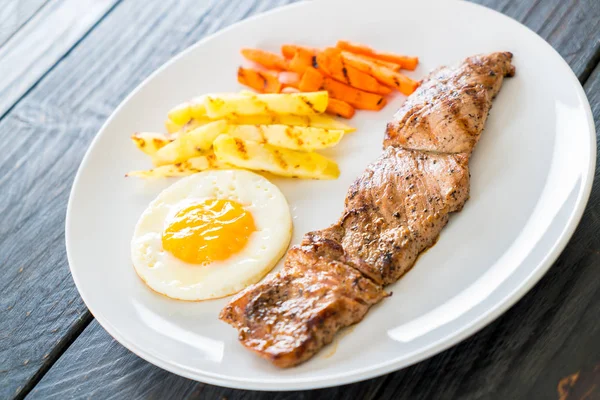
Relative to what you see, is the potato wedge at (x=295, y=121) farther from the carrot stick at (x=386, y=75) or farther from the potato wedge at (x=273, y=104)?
the carrot stick at (x=386, y=75)

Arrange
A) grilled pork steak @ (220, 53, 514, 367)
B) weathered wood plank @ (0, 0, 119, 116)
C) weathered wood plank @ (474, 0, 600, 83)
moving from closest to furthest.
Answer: grilled pork steak @ (220, 53, 514, 367) < weathered wood plank @ (474, 0, 600, 83) < weathered wood plank @ (0, 0, 119, 116)

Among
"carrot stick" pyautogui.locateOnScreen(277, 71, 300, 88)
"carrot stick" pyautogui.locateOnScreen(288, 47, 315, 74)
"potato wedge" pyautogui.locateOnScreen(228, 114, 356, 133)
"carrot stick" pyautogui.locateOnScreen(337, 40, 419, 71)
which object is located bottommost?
"potato wedge" pyautogui.locateOnScreen(228, 114, 356, 133)

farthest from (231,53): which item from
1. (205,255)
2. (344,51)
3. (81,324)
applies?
(81,324)

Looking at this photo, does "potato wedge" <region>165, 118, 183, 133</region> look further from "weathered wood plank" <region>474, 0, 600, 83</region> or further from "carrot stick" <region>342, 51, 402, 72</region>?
"weathered wood plank" <region>474, 0, 600, 83</region>

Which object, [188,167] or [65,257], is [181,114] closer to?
[188,167]

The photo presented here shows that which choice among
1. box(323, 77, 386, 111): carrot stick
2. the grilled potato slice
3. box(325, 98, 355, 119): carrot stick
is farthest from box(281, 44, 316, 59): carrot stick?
the grilled potato slice

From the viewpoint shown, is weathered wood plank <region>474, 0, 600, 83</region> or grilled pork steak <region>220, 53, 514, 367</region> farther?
weathered wood plank <region>474, 0, 600, 83</region>
